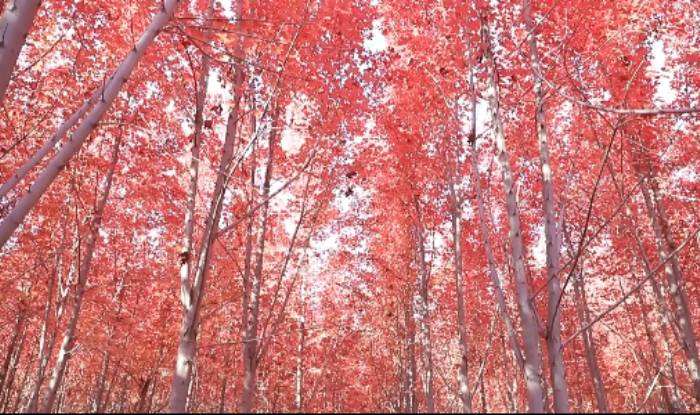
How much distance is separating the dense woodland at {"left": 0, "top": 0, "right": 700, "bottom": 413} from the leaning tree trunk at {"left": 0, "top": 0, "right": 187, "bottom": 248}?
0.01 m

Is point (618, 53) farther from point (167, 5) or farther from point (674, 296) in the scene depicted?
point (167, 5)

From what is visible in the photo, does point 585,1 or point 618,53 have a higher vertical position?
point 618,53

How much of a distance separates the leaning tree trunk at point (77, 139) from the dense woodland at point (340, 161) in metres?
0.01

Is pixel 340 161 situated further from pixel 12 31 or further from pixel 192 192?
pixel 12 31

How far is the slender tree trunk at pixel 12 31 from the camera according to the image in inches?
99.3

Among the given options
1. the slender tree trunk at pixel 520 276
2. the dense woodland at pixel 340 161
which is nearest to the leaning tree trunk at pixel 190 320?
the dense woodland at pixel 340 161

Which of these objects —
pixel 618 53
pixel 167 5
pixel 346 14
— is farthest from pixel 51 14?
pixel 618 53

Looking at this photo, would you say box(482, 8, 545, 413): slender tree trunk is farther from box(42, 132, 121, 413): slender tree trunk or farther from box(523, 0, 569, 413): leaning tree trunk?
box(42, 132, 121, 413): slender tree trunk

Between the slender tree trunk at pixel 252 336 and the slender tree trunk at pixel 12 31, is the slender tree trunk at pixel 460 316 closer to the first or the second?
the slender tree trunk at pixel 252 336

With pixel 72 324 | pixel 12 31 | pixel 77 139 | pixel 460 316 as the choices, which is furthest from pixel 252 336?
pixel 12 31

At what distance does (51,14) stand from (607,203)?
11.3m

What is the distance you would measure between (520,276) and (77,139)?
3213 millimetres

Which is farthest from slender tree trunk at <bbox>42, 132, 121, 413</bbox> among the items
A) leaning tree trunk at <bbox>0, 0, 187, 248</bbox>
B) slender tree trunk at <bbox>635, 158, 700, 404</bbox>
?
slender tree trunk at <bbox>635, 158, 700, 404</bbox>

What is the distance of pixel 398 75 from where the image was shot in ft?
26.5
